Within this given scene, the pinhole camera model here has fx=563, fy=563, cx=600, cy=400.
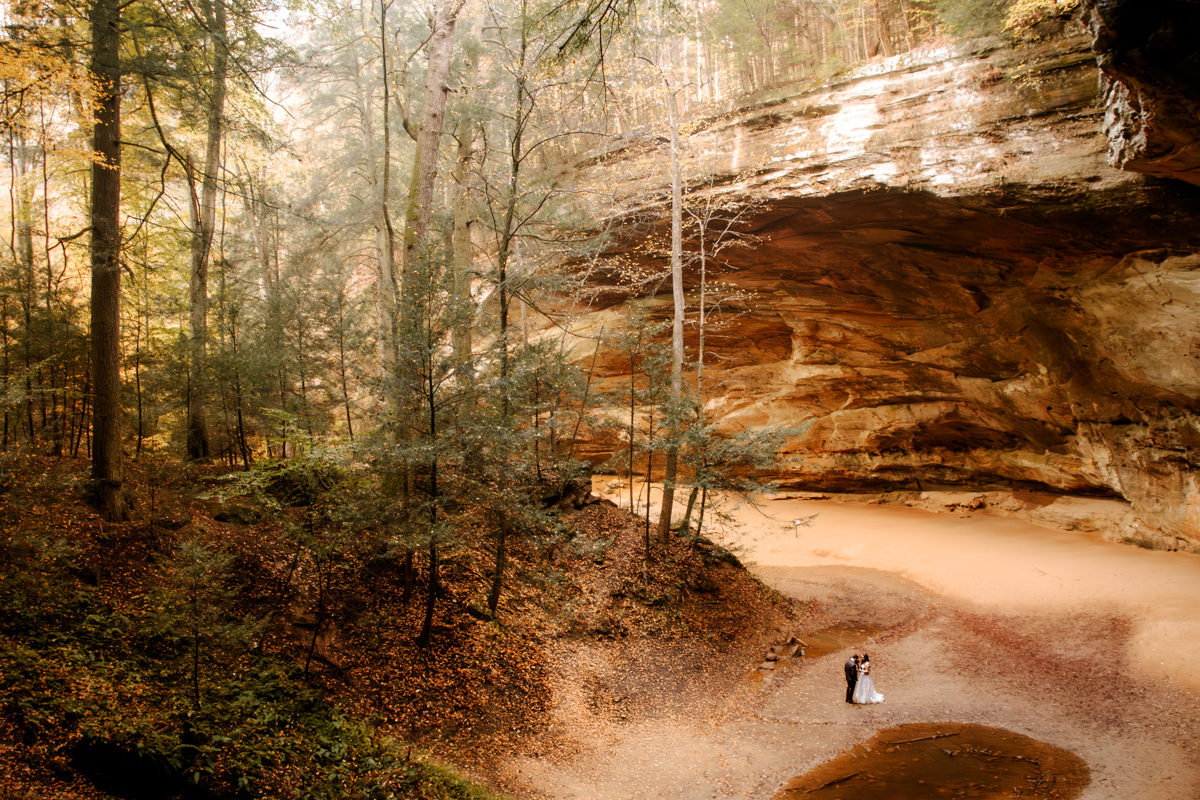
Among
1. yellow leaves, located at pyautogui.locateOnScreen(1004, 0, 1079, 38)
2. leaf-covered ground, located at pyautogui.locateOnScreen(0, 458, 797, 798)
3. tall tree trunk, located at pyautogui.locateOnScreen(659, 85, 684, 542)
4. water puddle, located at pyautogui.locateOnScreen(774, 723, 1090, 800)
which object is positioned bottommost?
water puddle, located at pyautogui.locateOnScreen(774, 723, 1090, 800)

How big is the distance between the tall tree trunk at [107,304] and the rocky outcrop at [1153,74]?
11.9 meters

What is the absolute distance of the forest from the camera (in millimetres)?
4680

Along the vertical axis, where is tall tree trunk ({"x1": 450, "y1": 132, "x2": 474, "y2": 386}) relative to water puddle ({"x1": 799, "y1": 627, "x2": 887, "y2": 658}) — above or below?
above

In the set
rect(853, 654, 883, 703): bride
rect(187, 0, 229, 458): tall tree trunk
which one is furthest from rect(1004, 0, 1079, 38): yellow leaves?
rect(187, 0, 229, 458): tall tree trunk

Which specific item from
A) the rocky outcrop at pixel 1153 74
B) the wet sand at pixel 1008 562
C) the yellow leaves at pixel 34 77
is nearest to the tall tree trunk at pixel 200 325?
the yellow leaves at pixel 34 77

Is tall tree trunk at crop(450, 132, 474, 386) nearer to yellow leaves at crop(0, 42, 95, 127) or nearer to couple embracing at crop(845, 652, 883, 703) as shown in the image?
yellow leaves at crop(0, 42, 95, 127)

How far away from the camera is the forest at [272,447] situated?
184 inches

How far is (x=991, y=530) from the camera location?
16.1 m

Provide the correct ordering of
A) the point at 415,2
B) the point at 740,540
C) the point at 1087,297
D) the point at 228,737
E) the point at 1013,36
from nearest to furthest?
1. the point at 228,737
2. the point at 1013,36
3. the point at 1087,297
4. the point at 415,2
5. the point at 740,540

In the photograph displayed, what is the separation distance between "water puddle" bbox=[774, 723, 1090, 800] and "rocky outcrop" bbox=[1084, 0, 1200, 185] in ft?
28.4

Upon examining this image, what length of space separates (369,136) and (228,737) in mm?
15705

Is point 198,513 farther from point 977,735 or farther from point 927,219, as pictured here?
point 927,219

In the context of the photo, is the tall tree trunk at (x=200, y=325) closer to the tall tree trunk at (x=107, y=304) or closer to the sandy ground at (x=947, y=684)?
the tall tree trunk at (x=107, y=304)

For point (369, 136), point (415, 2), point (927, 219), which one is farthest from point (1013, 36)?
point (369, 136)
